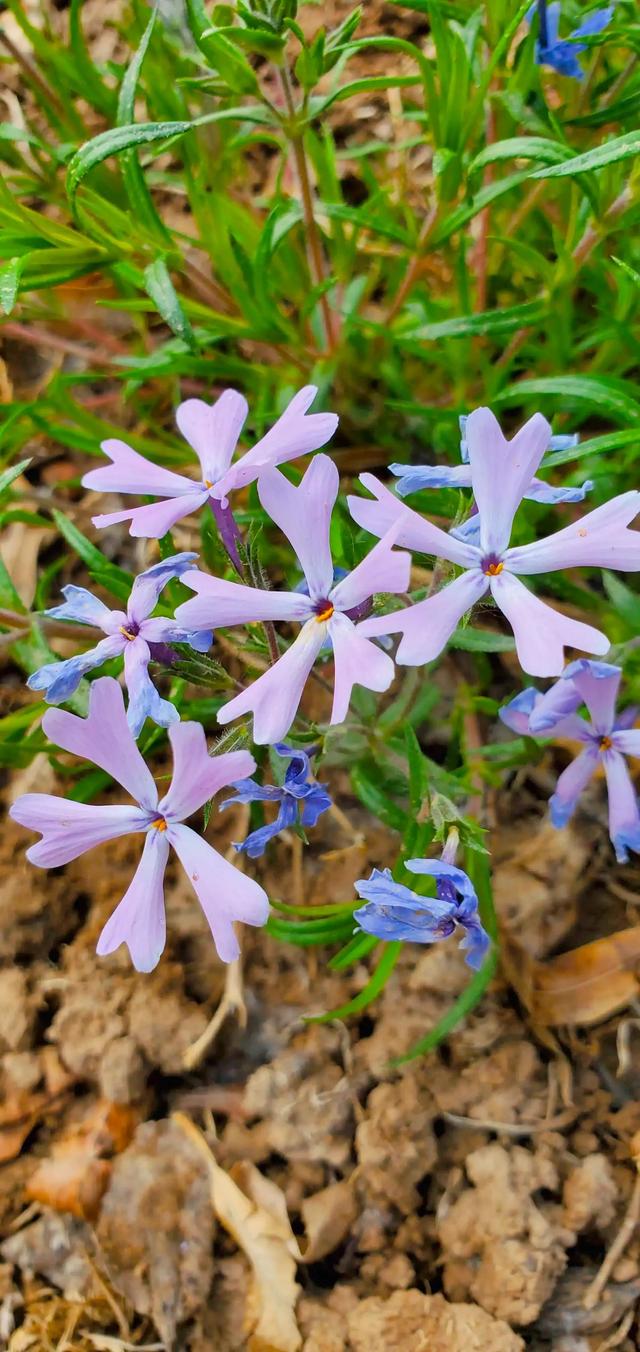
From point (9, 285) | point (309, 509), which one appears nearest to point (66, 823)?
point (309, 509)

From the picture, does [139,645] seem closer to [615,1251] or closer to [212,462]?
[212,462]

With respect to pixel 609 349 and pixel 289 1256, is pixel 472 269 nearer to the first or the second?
pixel 609 349

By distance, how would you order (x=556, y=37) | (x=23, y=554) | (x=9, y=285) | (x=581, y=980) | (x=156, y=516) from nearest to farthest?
(x=156, y=516), (x=9, y=285), (x=556, y=37), (x=581, y=980), (x=23, y=554)

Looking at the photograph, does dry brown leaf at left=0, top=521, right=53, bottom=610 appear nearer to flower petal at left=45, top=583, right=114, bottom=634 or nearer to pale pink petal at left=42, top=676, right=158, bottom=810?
flower petal at left=45, top=583, right=114, bottom=634

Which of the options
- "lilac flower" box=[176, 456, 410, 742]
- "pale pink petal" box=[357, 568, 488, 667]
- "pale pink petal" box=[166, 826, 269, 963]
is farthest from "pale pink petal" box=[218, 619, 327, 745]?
"pale pink petal" box=[166, 826, 269, 963]

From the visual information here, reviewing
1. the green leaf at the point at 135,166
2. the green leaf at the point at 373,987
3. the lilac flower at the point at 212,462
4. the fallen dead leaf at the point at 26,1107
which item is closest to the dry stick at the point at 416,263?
the green leaf at the point at 135,166

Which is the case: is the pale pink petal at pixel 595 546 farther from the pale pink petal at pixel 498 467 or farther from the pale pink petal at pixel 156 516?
the pale pink petal at pixel 156 516
